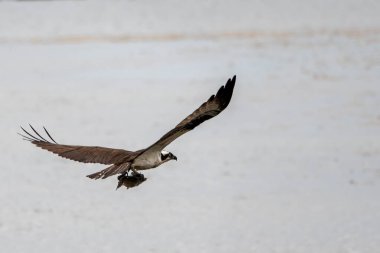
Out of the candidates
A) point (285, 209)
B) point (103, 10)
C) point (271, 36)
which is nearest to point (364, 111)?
point (285, 209)

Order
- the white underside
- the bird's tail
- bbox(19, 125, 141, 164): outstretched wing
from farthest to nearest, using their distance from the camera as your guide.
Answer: bbox(19, 125, 141, 164): outstretched wing
the white underside
the bird's tail

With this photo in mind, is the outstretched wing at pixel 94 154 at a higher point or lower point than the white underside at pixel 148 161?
higher

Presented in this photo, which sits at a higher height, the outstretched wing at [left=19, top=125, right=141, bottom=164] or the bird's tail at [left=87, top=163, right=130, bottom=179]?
the outstretched wing at [left=19, top=125, right=141, bottom=164]

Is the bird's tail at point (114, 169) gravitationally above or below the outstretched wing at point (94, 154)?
below

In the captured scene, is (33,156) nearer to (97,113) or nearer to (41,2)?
(97,113)

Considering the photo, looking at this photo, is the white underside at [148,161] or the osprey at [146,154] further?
the white underside at [148,161]

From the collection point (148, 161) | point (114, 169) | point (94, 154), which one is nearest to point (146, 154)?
point (148, 161)

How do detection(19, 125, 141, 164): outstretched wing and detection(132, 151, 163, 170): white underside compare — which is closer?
detection(132, 151, 163, 170): white underside

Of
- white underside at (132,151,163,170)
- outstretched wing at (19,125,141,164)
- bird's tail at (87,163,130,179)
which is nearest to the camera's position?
bird's tail at (87,163,130,179)

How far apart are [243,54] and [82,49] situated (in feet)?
15.8

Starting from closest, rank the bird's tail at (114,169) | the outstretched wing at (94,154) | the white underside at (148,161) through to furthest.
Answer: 1. the bird's tail at (114,169)
2. the white underside at (148,161)
3. the outstretched wing at (94,154)

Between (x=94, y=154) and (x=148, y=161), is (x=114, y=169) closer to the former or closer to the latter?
(x=148, y=161)

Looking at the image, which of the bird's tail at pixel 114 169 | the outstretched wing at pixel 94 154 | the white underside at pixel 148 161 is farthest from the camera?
the outstretched wing at pixel 94 154

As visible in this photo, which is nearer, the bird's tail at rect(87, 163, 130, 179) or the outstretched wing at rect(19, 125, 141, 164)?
the bird's tail at rect(87, 163, 130, 179)
